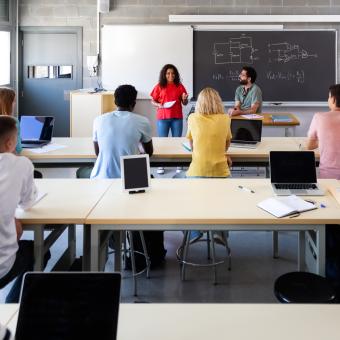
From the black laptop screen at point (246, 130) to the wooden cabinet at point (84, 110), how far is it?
299 centimetres

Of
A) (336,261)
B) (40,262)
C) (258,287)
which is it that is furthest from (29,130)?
(336,261)

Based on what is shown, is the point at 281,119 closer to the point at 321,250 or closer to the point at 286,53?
the point at 286,53

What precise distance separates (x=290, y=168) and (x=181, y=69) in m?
4.66

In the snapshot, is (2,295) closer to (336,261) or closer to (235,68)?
(336,261)

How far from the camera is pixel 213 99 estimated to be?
3.53m

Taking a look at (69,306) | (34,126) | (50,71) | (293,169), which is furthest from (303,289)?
(50,71)

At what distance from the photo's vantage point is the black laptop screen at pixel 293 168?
296 centimetres

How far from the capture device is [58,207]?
100 inches

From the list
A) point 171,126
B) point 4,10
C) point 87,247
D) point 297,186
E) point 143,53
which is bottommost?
point 87,247

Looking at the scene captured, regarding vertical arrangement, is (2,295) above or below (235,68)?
below

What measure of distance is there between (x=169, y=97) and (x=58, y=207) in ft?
12.9

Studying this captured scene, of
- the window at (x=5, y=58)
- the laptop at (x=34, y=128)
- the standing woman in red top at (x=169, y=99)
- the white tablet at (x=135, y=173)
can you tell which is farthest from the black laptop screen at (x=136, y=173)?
the window at (x=5, y=58)

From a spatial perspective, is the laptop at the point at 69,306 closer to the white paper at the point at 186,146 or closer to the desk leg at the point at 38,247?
the desk leg at the point at 38,247

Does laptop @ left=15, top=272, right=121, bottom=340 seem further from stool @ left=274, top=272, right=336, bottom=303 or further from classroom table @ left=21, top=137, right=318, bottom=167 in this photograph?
classroom table @ left=21, top=137, right=318, bottom=167
